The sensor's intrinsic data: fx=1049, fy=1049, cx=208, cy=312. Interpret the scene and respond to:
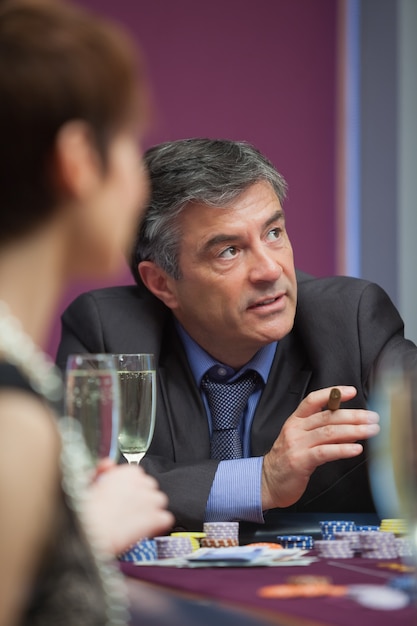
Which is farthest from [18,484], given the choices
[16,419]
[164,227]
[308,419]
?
[164,227]

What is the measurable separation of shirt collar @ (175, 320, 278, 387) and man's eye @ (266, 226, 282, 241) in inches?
11.0

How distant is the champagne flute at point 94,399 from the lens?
4.12ft

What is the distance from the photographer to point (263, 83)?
4305mm

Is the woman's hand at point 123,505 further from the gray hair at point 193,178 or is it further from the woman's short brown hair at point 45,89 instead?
the gray hair at point 193,178

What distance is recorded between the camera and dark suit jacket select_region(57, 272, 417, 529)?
2.46 m

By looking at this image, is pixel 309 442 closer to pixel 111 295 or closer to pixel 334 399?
pixel 334 399

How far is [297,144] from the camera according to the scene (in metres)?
4.37

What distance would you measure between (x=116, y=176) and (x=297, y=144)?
3472 mm

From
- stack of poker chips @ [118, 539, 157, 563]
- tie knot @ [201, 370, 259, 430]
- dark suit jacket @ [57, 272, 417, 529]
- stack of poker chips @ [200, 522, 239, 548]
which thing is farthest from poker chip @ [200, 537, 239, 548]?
tie knot @ [201, 370, 259, 430]

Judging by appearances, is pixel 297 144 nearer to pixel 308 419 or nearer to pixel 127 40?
pixel 308 419

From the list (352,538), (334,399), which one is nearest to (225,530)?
(352,538)

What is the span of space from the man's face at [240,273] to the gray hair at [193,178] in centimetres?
3

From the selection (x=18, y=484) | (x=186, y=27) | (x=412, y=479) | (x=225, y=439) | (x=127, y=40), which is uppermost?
(x=186, y=27)

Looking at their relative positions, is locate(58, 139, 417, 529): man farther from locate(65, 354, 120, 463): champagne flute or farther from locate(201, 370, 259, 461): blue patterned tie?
locate(65, 354, 120, 463): champagne flute
